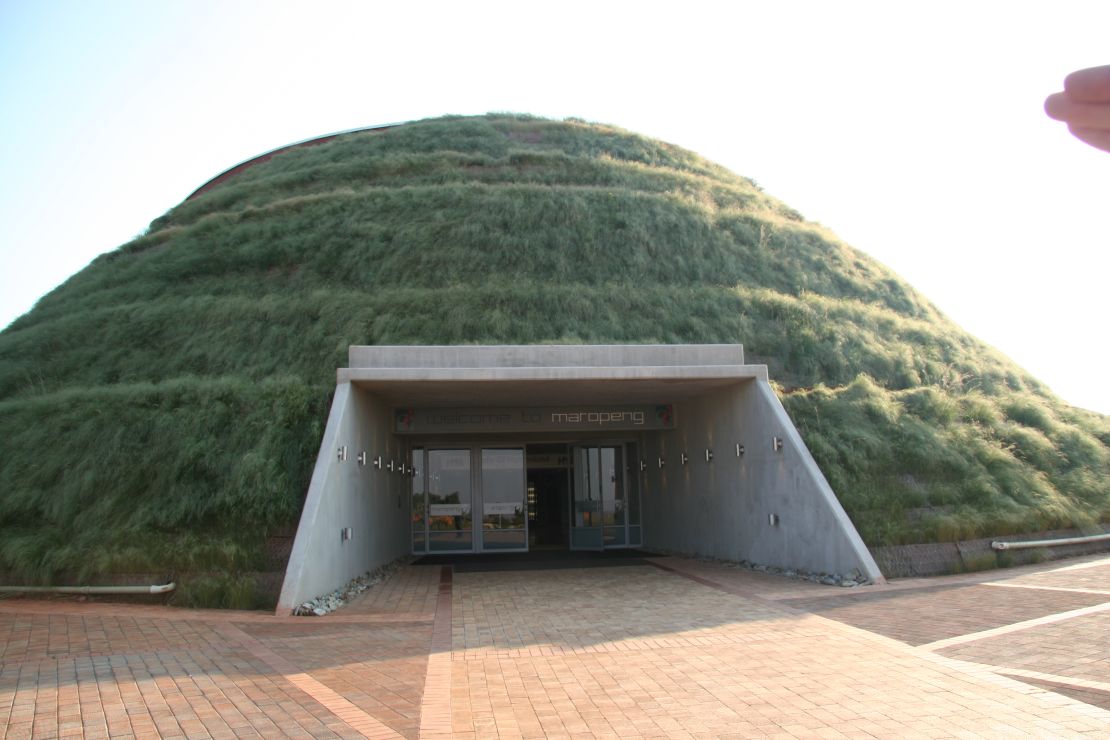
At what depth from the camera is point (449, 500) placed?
64.7 ft

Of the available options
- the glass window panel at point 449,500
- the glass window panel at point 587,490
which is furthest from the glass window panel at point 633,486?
the glass window panel at point 449,500

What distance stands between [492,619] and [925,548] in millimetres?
6904

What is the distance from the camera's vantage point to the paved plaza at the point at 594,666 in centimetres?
539

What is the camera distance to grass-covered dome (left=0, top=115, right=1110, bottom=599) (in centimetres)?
1275

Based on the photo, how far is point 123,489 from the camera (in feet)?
41.7

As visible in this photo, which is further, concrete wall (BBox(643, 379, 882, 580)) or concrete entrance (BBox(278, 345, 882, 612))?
concrete entrance (BBox(278, 345, 882, 612))

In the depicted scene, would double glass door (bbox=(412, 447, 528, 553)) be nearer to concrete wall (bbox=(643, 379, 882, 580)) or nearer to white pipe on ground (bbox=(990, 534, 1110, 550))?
concrete wall (bbox=(643, 379, 882, 580))

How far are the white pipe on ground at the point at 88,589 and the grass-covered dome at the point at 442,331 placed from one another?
0.93ft

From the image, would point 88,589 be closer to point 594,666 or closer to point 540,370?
point 540,370

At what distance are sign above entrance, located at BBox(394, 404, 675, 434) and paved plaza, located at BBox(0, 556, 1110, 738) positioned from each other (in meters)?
6.06

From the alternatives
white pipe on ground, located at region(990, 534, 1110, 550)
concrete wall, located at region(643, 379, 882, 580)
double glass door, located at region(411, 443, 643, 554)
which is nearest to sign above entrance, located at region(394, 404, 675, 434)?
concrete wall, located at region(643, 379, 882, 580)

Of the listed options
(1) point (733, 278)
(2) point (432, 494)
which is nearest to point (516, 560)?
(2) point (432, 494)

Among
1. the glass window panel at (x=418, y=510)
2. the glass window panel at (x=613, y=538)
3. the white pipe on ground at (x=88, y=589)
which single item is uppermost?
the glass window panel at (x=418, y=510)

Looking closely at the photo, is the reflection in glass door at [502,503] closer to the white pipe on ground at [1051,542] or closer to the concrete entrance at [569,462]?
the concrete entrance at [569,462]
